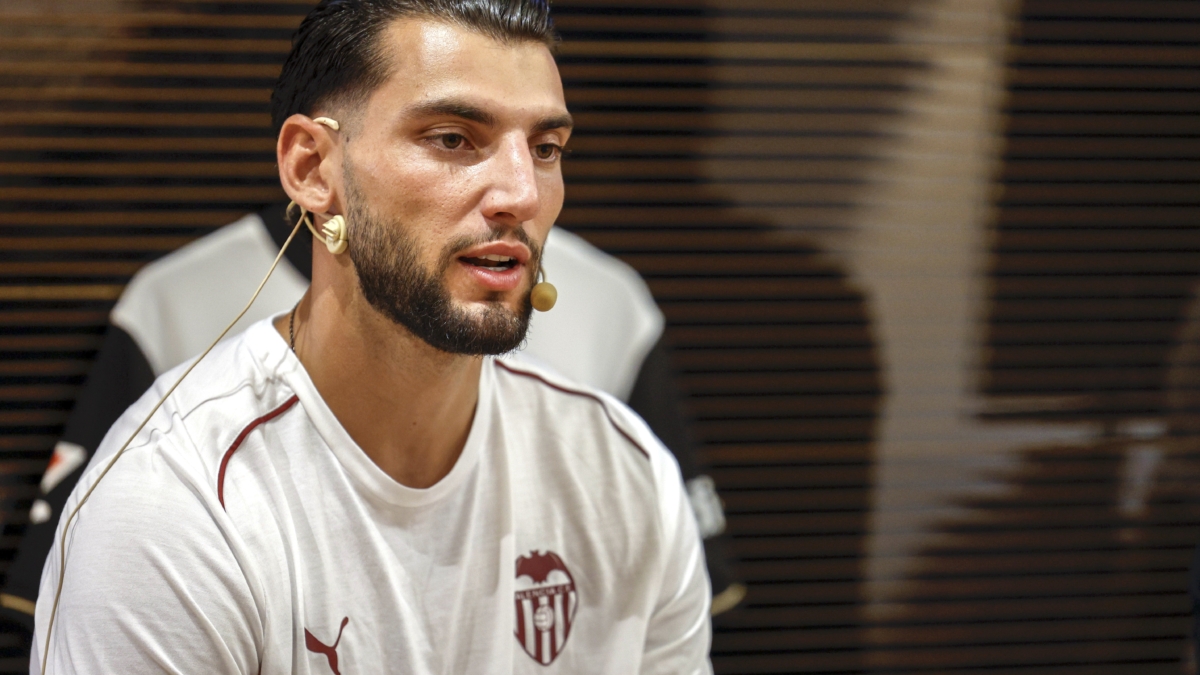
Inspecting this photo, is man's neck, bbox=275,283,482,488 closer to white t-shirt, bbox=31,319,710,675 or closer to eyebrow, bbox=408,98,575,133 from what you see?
white t-shirt, bbox=31,319,710,675

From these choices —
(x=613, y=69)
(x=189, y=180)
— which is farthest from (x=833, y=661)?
(x=189, y=180)

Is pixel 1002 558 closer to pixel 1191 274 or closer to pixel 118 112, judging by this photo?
pixel 1191 274

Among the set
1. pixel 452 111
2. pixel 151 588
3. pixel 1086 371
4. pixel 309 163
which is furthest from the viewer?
pixel 1086 371

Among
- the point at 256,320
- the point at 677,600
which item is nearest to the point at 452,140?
the point at 677,600

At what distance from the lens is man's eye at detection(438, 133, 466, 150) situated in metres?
1.53

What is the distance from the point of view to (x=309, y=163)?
63.7 inches

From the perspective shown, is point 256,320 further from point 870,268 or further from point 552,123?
point 870,268

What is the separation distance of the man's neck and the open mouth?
6.0 inches

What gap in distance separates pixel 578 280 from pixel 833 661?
127cm

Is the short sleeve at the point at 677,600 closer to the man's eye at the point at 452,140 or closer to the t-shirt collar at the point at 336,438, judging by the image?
the t-shirt collar at the point at 336,438

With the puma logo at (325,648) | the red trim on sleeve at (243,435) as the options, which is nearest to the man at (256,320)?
the red trim on sleeve at (243,435)

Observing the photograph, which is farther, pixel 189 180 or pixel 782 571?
pixel 782 571

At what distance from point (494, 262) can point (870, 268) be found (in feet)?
4.96

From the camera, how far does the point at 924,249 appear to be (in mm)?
→ 2826
